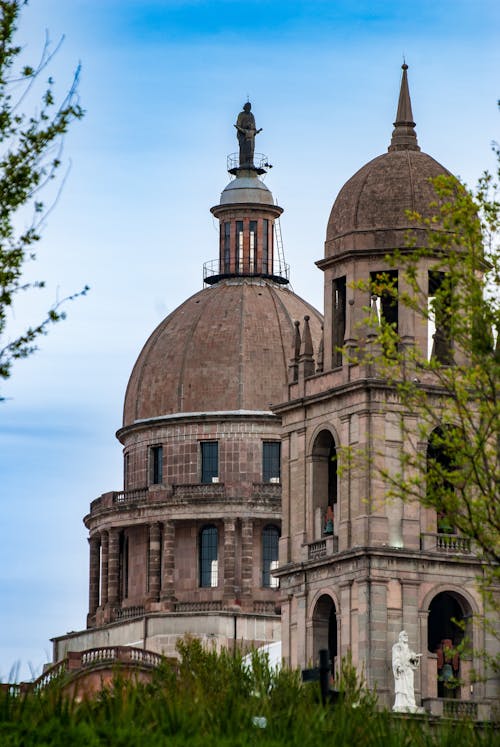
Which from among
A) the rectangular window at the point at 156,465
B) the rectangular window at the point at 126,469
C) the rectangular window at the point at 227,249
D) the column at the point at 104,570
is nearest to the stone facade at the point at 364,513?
the rectangular window at the point at 156,465

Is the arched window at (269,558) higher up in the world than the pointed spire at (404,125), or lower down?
lower down

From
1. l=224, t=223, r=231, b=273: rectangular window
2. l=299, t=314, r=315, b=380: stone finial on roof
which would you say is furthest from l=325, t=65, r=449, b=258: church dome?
l=224, t=223, r=231, b=273: rectangular window

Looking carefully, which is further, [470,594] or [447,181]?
[470,594]

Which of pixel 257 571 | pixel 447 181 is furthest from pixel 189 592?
pixel 447 181

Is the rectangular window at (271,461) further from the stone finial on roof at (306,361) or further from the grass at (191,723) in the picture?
the grass at (191,723)

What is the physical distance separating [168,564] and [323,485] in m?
37.0

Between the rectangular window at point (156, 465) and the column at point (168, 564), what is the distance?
264 centimetres

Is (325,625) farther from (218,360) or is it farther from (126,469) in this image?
(126,469)

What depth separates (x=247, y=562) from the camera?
12938cm

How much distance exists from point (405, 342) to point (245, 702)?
41470 millimetres

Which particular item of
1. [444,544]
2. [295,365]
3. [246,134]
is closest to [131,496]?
[246,134]

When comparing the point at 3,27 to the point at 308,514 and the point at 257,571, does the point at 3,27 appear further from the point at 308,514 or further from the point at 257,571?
the point at 257,571

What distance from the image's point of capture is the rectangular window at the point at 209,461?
5167 inches

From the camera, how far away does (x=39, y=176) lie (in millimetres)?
51844
